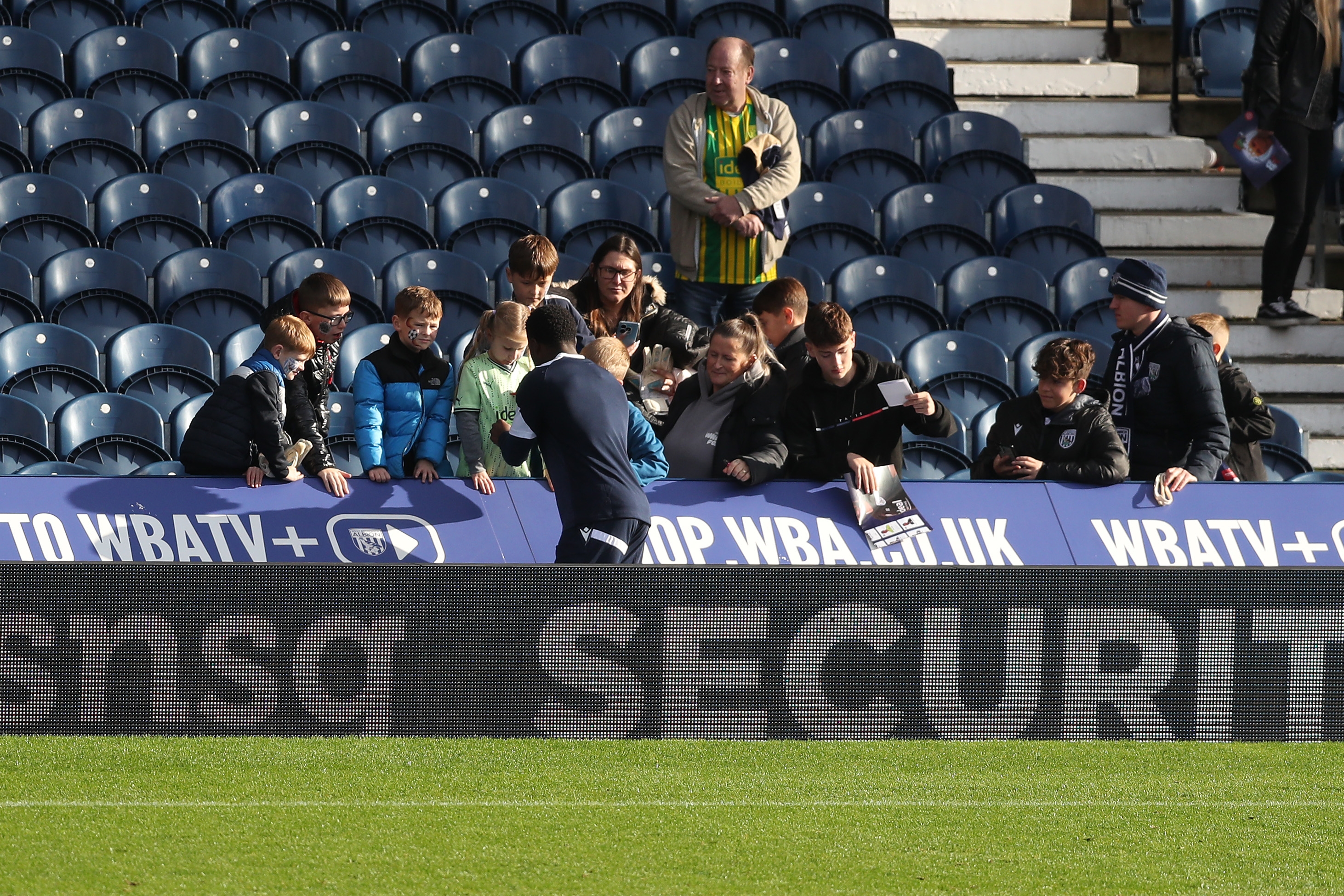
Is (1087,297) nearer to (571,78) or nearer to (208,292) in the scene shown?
(571,78)

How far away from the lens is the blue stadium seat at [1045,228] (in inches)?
402

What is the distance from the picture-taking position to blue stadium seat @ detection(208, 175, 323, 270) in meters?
9.57

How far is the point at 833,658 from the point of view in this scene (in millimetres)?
5695

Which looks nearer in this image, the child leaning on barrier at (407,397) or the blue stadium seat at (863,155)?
the child leaning on barrier at (407,397)

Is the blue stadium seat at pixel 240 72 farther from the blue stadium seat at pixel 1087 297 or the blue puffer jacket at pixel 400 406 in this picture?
the blue stadium seat at pixel 1087 297

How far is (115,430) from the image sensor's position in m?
7.95

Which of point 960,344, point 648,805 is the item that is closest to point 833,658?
point 648,805

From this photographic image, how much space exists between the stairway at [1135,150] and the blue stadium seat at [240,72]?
14.4 feet

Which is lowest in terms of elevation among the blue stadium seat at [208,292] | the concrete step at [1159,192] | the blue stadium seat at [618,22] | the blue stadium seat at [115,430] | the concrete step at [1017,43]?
the blue stadium seat at [115,430]

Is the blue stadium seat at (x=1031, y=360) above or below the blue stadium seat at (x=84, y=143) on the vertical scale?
below

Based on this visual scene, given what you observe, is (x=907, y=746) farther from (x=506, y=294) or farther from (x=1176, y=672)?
(x=506, y=294)

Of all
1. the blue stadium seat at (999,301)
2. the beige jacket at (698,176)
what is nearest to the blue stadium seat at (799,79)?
the blue stadium seat at (999,301)

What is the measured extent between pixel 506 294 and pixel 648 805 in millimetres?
4828

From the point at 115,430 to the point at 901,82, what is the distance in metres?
5.66
